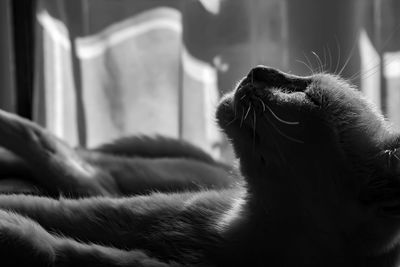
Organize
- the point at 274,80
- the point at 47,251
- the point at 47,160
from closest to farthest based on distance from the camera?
the point at 47,251
the point at 274,80
the point at 47,160

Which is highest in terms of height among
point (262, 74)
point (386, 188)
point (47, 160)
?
point (262, 74)

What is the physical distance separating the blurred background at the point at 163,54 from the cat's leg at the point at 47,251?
93cm

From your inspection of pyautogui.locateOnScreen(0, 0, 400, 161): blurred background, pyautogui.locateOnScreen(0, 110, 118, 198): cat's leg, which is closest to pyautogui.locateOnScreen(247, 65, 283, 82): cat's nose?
pyautogui.locateOnScreen(0, 110, 118, 198): cat's leg

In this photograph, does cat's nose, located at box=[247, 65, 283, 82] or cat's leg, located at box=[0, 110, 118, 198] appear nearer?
cat's nose, located at box=[247, 65, 283, 82]

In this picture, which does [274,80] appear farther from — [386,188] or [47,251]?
[47,251]

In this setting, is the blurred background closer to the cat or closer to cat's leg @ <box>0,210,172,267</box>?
the cat

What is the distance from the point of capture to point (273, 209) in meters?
0.80

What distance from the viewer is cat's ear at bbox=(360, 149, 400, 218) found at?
72cm

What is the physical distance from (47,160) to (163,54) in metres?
0.75

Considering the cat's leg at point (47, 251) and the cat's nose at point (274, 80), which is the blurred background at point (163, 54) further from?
the cat's leg at point (47, 251)

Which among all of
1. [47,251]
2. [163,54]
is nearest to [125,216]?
[47,251]

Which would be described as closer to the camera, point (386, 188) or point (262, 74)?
point (386, 188)

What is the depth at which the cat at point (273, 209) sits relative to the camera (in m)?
0.74

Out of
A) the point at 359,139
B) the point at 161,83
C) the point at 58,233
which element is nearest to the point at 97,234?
the point at 58,233
